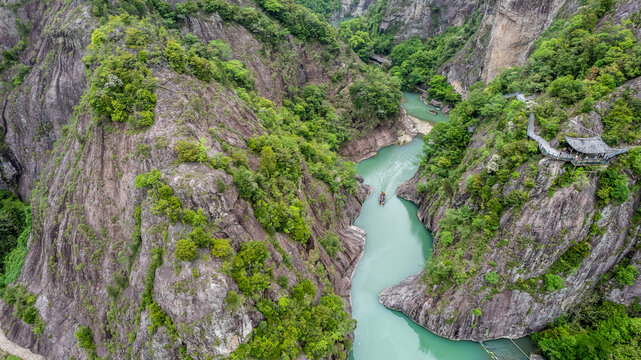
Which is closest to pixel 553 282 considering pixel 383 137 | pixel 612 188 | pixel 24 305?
pixel 612 188

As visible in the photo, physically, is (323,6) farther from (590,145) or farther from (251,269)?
(251,269)

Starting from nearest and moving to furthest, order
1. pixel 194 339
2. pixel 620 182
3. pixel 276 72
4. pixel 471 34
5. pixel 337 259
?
pixel 194 339, pixel 620 182, pixel 337 259, pixel 276 72, pixel 471 34

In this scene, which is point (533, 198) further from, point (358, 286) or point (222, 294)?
point (222, 294)

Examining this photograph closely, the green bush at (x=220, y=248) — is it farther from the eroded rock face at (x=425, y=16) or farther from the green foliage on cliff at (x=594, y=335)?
the eroded rock face at (x=425, y=16)

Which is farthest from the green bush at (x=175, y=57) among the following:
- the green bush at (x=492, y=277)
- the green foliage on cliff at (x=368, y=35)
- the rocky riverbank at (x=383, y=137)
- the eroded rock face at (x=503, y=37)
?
the green foliage on cliff at (x=368, y=35)

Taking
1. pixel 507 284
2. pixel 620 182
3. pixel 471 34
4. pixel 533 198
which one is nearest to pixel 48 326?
pixel 507 284

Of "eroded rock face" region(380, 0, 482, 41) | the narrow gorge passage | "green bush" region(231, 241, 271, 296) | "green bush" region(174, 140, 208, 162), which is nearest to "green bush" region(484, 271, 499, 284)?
the narrow gorge passage

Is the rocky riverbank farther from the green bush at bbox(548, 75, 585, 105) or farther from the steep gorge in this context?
the green bush at bbox(548, 75, 585, 105)

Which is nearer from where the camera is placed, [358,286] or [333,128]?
[358,286]
